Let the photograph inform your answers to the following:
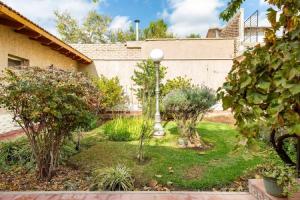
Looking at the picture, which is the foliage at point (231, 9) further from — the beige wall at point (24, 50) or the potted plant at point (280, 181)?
the beige wall at point (24, 50)

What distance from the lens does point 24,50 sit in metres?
9.75

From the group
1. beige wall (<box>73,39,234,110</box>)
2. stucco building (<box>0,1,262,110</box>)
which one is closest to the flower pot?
stucco building (<box>0,1,262,110</box>)

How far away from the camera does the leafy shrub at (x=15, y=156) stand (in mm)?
5820

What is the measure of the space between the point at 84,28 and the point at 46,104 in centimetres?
3210

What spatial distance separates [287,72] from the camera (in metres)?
1.93

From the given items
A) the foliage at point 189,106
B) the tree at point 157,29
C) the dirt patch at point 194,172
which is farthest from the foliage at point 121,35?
the dirt patch at point 194,172

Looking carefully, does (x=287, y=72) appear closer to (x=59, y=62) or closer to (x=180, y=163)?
(x=180, y=163)

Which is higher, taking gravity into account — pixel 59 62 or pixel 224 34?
pixel 224 34

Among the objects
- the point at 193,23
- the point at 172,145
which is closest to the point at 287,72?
the point at 172,145

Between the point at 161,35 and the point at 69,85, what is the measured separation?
27454 millimetres

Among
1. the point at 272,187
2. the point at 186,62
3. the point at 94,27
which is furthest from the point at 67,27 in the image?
the point at 272,187

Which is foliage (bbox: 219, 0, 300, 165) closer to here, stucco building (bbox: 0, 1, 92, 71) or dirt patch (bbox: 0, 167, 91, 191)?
dirt patch (bbox: 0, 167, 91, 191)

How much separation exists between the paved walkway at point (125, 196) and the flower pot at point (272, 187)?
0.72m

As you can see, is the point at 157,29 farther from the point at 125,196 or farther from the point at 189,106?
the point at 125,196
